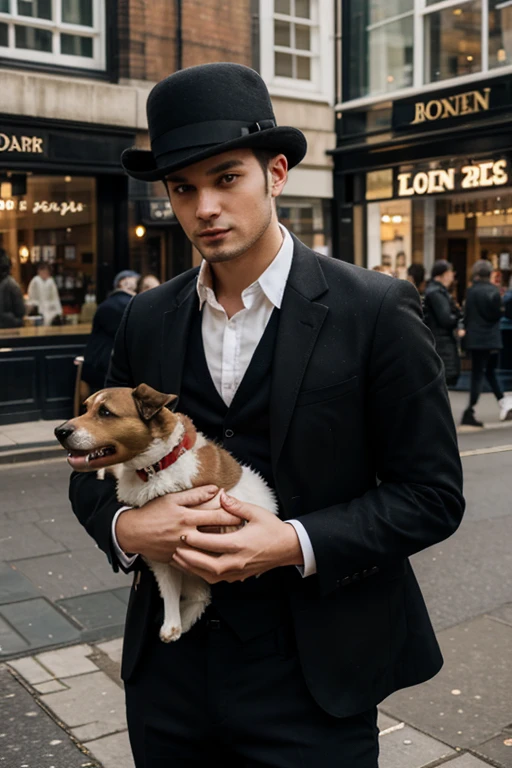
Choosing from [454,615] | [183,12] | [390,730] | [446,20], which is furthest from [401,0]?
[390,730]

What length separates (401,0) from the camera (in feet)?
50.7

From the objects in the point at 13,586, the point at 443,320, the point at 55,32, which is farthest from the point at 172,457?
the point at 55,32

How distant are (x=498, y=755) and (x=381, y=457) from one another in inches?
105

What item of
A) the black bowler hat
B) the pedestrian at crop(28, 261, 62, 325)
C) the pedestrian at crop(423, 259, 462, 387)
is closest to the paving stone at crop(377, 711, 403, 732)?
the black bowler hat

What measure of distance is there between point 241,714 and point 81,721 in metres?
2.79

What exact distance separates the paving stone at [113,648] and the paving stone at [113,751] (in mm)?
860

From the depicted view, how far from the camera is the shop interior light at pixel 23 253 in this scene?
41.6ft

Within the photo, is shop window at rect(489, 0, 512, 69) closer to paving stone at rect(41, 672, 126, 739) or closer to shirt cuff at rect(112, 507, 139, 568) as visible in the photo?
paving stone at rect(41, 672, 126, 739)

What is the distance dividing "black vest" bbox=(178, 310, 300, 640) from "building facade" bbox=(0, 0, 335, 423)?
1084cm

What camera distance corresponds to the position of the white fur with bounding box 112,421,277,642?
1842mm

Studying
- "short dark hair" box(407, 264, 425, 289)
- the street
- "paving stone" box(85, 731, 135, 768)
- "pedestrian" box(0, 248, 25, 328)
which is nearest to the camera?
"paving stone" box(85, 731, 135, 768)

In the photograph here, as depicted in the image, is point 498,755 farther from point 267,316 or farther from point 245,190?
point 245,190

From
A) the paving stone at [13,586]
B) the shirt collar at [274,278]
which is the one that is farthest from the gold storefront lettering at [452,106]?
the shirt collar at [274,278]

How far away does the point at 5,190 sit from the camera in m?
12.4
